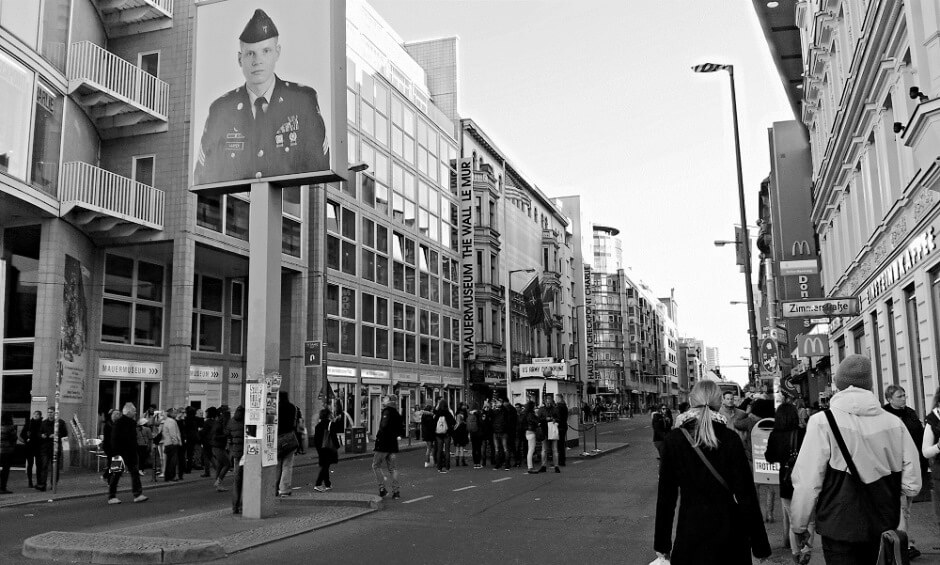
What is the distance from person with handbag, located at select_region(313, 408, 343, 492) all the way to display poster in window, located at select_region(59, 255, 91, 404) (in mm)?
10021

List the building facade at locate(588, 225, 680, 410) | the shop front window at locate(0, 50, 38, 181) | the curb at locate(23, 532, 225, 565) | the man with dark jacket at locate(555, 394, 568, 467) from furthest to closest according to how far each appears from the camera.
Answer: the building facade at locate(588, 225, 680, 410) < the man with dark jacket at locate(555, 394, 568, 467) < the shop front window at locate(0, 50, 38, 181) < the curb at locate(23, 532, 225, 565)

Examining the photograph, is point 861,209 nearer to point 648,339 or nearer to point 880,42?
point 880,42

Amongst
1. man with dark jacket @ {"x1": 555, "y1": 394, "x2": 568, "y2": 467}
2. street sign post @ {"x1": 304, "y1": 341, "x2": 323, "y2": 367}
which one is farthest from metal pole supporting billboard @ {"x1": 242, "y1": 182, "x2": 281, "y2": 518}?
street sign post @ {"x1": 304, "y1": 341, "x2": 323, "y2": 367}

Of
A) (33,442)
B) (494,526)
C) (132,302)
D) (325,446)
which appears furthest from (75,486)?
(494,526)

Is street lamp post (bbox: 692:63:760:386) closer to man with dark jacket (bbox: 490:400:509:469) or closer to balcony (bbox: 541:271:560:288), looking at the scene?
man with dark jacket (bbox: 490:400:509:469)

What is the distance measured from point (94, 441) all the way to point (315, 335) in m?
11.1

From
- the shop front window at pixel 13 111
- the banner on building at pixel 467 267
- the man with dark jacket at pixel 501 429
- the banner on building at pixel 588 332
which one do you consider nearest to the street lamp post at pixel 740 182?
the man with dark jacket at pixel 501 429

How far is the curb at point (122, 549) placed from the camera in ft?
29.1

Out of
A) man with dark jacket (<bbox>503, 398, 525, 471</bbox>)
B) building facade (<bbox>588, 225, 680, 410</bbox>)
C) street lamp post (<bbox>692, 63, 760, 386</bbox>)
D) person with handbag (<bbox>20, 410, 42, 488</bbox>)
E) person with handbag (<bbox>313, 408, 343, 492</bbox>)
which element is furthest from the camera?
building facade (<bbox>588, 225, 680, 410</bbox>)

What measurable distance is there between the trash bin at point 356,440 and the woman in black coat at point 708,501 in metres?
26.1

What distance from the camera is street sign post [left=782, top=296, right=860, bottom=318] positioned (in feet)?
59.5

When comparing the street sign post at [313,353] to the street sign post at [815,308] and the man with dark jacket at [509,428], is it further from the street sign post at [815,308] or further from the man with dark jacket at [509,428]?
the street sign post at [815,308]

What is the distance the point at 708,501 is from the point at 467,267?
47.9 m

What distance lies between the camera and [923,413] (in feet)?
52.9
